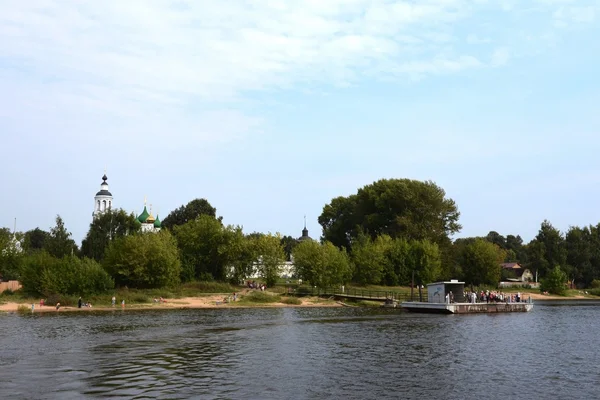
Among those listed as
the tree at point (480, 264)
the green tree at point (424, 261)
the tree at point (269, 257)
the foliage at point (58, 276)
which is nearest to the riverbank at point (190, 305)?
the foliage at point (58, 276)

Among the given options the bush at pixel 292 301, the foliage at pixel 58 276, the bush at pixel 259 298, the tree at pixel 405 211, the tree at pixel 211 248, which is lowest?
the bush at pixel 292 301

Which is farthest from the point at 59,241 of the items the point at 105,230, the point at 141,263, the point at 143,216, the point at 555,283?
the point at 555,283

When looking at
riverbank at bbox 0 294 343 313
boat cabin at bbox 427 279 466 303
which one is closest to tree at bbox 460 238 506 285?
boat cabin at bbox 427 279 466 303


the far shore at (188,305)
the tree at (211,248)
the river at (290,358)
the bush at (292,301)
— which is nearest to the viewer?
the river at (290,358)

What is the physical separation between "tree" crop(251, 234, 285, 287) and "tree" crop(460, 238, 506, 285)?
40052mm

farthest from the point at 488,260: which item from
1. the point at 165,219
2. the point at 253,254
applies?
the point at 165,219

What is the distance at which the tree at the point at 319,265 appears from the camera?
90.4 meters

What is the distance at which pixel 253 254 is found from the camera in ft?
312

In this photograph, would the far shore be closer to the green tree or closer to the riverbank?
the riverbank

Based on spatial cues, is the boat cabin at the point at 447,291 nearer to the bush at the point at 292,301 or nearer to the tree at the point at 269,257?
the bush at the point at 292,301

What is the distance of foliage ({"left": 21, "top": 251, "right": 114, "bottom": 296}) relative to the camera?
235 ft

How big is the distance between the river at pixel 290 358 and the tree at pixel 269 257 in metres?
35.4

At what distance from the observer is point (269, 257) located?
9331 centimetres

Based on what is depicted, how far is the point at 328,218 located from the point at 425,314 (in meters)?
82.1
